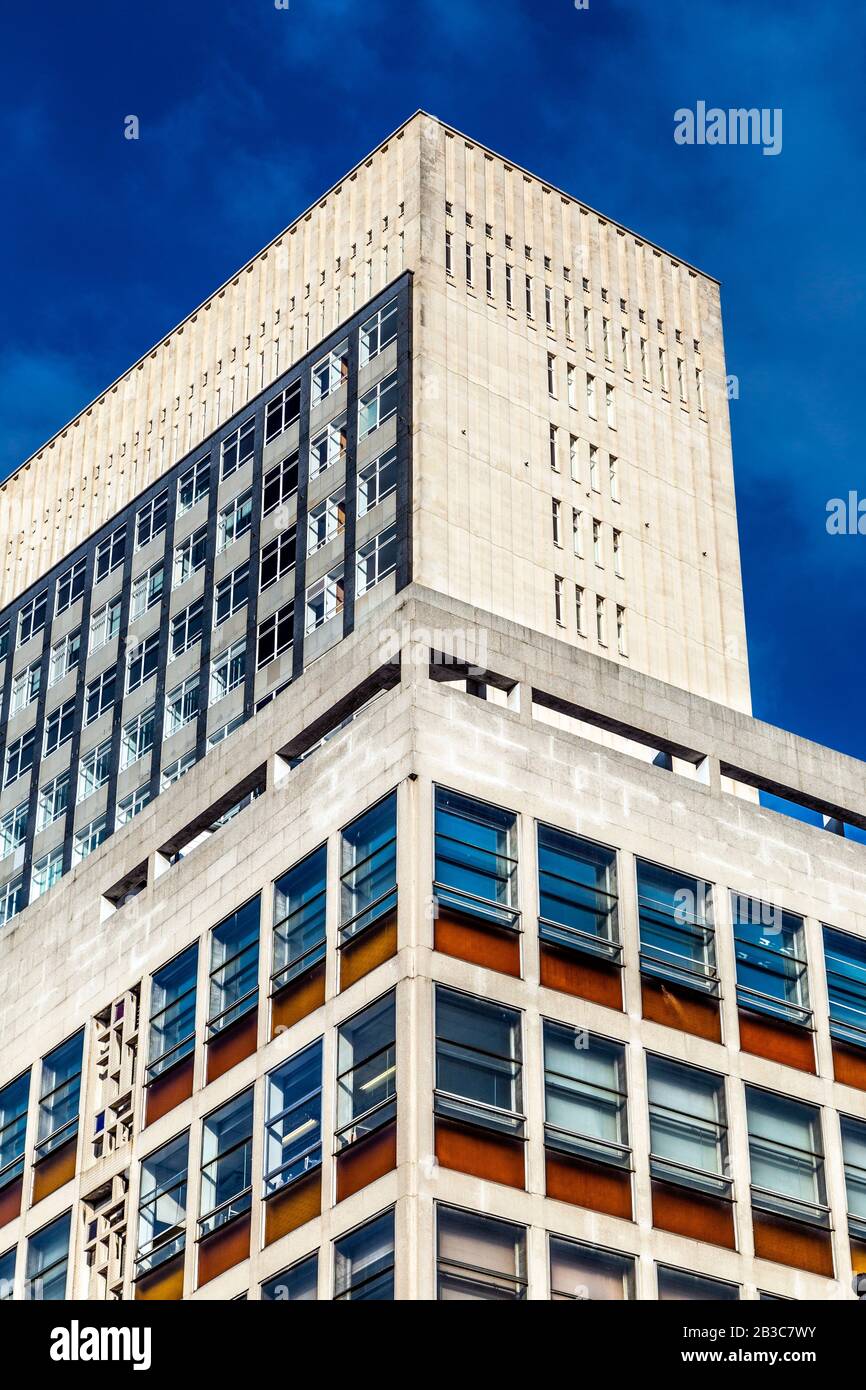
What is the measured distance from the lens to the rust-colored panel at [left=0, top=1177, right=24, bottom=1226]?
189ft

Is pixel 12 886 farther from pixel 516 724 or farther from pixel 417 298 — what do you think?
pixel 516 724

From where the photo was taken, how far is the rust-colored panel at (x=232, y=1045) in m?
52.0

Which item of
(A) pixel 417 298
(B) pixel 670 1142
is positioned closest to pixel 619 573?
(A) pixel 417 298

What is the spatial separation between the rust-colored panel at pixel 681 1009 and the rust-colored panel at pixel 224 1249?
9137 mm

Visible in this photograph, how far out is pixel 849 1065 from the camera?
177ft

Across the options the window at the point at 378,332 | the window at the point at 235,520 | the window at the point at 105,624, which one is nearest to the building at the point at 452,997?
the window at the point at 378,332

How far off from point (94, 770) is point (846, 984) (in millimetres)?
40860

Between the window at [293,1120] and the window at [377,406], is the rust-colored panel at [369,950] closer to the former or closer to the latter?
the window at [293,1120]

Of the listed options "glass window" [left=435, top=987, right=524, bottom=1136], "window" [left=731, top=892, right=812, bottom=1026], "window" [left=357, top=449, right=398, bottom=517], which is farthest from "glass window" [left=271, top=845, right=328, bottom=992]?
"window" [left=357, top=449, right=398, bottom=517]

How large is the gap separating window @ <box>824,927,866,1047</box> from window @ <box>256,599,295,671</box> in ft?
99.7

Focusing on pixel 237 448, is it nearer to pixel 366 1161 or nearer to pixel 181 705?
pixel 181 705

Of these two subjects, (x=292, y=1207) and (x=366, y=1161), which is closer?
(x=366, y=1161)

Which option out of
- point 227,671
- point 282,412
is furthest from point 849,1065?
point 282,412

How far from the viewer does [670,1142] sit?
165ft
